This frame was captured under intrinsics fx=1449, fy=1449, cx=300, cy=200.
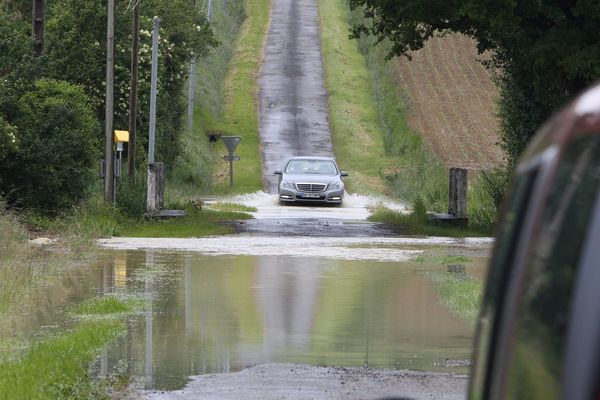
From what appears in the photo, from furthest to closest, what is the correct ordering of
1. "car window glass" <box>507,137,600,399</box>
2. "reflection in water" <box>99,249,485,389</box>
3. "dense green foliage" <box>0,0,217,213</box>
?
"dense green foliage" <box>0,0,217,213</box>
"reflection in water" <box>99,249,485,389</box>
"car window glass" <box>507,137,600,399</box>

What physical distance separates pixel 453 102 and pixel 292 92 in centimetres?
864

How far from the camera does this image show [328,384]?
11625 millimetres

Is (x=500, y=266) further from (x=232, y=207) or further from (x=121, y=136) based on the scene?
(x=232, y=207)

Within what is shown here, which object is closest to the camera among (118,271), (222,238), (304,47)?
(118,271)

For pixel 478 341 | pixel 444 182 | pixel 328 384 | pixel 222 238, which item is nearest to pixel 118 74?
pixel 444 182

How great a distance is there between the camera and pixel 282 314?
647 inches

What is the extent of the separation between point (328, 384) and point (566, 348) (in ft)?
30.1

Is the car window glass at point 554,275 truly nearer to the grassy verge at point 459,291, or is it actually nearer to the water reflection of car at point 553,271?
the water reflection of car at point 553,271

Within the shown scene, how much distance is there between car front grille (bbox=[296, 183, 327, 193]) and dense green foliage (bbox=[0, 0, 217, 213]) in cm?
599

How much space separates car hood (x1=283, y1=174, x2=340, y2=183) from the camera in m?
43.6

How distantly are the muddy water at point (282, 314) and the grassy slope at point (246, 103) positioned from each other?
28.3 meters

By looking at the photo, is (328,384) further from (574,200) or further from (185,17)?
(185,17)

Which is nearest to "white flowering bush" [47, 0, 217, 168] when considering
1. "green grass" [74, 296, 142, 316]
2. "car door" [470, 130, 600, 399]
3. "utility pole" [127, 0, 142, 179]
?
"utility pole" [127, 0, 142, 179]

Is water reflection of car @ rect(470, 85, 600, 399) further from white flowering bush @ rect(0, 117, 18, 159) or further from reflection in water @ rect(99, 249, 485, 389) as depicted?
white flowering bush @ rect(0, 117, 18, 159)
